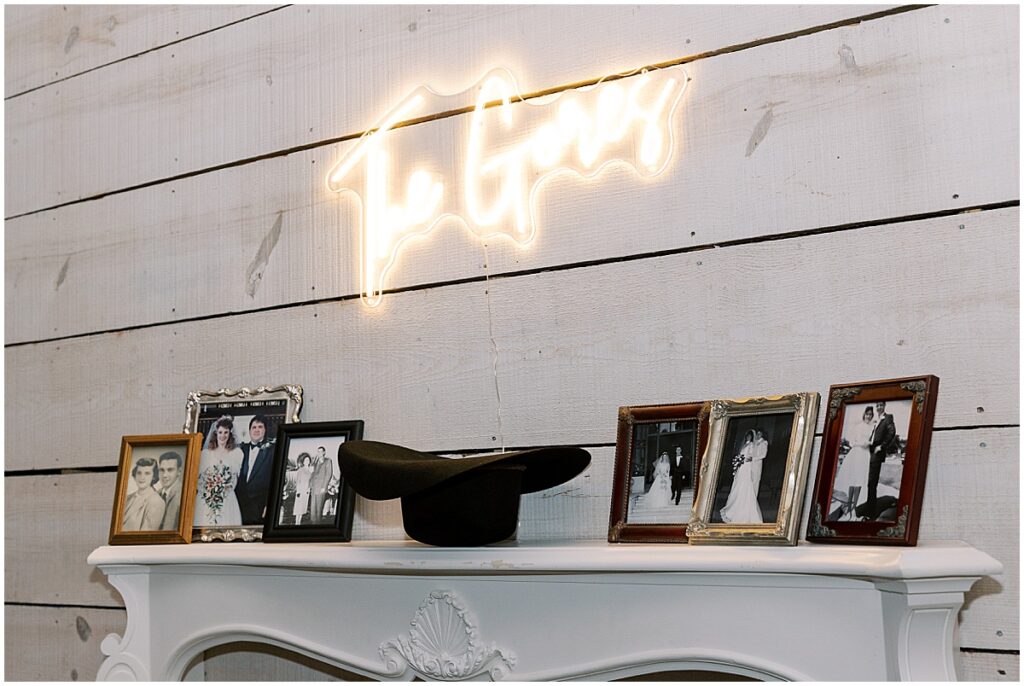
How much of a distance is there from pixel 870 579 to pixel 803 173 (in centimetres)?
49

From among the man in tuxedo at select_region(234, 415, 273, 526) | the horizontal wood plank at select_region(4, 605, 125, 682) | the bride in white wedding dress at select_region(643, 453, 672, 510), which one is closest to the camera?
the bride in white wedding dress at select_region(643, 453, 672, 510)

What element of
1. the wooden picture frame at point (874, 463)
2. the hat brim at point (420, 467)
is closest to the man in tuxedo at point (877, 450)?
the wooden picture frame at point (874, 463)

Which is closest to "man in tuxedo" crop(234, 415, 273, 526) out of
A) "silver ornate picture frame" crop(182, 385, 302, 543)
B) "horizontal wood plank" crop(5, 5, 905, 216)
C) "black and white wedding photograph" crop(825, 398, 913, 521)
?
"silver ornate picture frame" crop(182, 385, 302, 543)

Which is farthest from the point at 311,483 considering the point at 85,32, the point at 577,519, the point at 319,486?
the point at 85,32

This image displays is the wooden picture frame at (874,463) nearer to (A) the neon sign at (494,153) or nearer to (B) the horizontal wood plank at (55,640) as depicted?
(A) the neon sign at (494,153)

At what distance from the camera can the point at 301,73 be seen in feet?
5.11

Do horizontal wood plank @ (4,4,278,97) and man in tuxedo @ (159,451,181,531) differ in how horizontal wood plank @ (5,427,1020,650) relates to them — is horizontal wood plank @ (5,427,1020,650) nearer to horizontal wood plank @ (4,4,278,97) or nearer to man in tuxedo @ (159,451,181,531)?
man in tuxedo @ (159,451,181,531)

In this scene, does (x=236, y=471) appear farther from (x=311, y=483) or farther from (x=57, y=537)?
(x=57, y=537)

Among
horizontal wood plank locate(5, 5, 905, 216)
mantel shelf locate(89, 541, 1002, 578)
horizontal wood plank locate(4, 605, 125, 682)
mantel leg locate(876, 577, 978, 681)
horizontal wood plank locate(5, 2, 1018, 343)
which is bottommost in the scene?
horizontal wood plank locate(4, 605, 125, 682)

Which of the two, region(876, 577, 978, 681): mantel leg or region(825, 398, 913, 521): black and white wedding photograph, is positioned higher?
region(825, 398, 913, 521): black and white wedding photograph

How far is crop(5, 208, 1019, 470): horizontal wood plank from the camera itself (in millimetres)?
1078

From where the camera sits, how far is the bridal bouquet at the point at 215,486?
1457mm

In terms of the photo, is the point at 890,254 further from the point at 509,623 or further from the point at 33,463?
the point at 33,463

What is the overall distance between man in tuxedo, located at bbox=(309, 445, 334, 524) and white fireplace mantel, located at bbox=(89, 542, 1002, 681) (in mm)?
57
